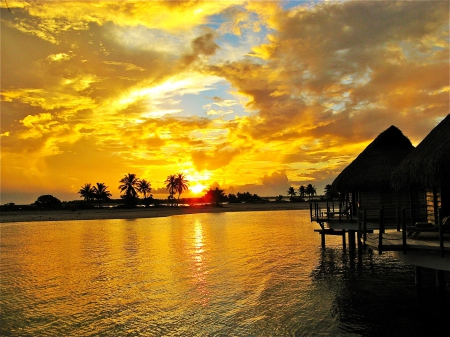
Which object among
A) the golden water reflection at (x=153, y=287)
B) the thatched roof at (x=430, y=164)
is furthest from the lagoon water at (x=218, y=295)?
the thatched roof at (x=430, y=164)

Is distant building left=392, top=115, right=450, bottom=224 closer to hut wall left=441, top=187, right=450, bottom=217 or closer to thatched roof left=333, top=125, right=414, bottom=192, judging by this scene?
Answer: hut wall left=441, top=187, right=450, bottom=217

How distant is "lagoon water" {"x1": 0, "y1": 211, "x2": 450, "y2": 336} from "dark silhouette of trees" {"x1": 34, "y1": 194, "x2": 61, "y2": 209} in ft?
246

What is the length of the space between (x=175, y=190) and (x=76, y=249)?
97.4 meters

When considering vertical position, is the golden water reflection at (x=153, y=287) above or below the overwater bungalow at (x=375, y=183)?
below

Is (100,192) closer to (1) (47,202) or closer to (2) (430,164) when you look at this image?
(1) (47,202)

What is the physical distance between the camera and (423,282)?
16656 millimetres

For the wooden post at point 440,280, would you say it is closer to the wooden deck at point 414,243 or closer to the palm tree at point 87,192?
the wooden deck at point 414,243

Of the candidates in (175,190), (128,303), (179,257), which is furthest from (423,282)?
(175,190)

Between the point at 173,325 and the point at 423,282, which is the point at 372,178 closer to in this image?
the point at 423,282

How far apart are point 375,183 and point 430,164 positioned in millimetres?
9756

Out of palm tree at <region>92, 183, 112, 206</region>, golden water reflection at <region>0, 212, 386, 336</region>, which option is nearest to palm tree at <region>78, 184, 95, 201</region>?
palm tree at <region>92, 183, 112, 206</region>

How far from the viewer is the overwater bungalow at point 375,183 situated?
22.6m

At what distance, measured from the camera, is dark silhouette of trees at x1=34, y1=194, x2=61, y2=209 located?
9721cm

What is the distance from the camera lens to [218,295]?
51.8 feet
